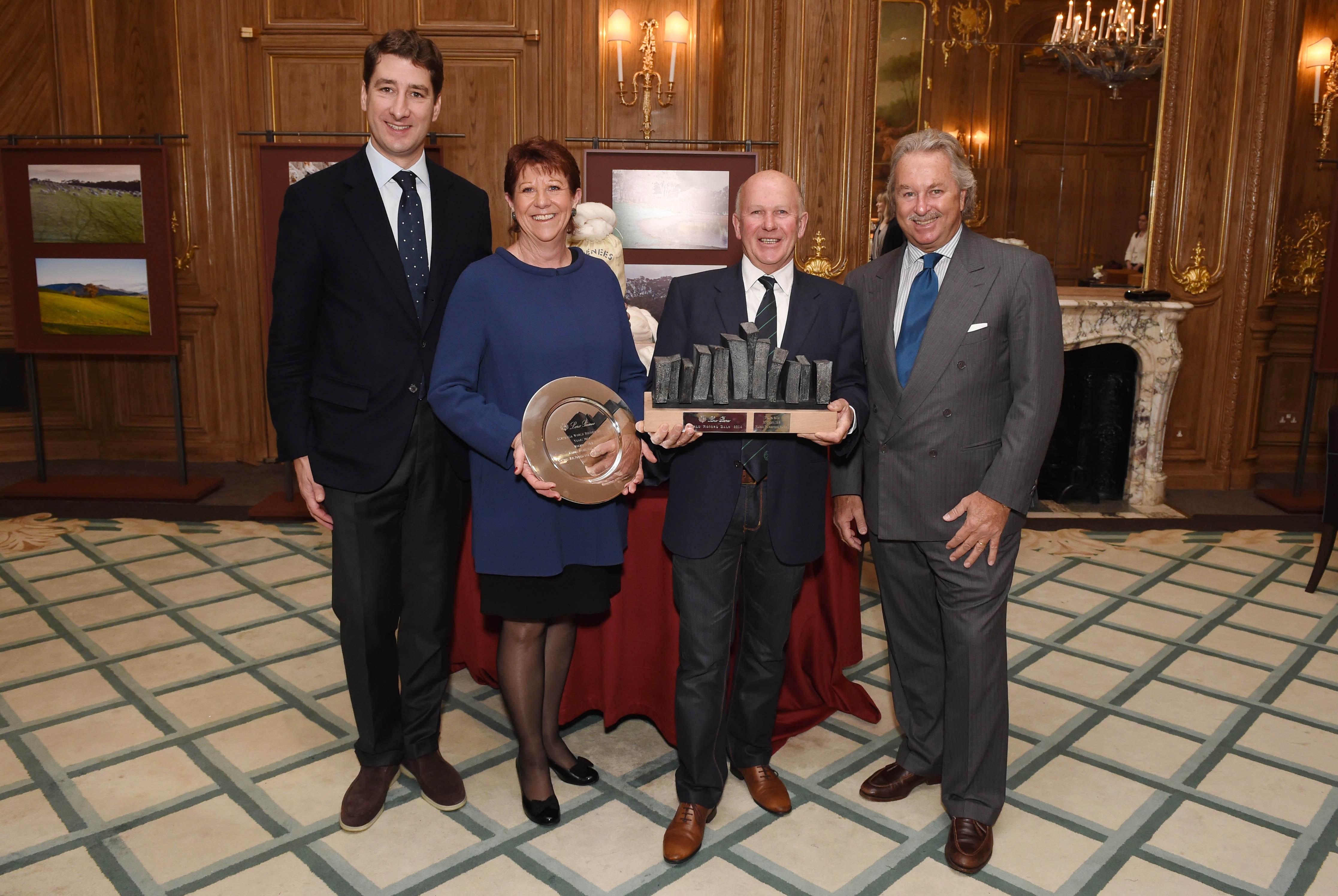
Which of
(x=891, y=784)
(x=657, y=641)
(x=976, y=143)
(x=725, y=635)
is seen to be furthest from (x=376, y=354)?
(x=976, y=143)

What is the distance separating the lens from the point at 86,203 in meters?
6.24

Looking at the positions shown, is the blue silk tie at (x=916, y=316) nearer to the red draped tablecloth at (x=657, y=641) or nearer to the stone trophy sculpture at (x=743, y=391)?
the stone trophy sculpture at (x=743, y=391)

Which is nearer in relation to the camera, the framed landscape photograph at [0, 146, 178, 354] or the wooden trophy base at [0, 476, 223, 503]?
the framed landscape photograph at [0, 146, 178, 354]

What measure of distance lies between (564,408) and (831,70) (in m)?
4.77

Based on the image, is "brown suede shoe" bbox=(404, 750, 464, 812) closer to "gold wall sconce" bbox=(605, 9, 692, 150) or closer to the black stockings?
the black stockings

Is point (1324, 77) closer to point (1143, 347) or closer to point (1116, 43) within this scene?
point (1116, 43)

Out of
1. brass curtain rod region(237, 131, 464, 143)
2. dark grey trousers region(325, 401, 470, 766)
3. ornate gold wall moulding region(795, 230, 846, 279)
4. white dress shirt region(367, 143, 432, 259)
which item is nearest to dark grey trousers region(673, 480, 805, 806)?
dark grey trousers region(325, 401, 470, 766)

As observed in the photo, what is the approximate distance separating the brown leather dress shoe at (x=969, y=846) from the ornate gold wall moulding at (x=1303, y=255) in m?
5.91

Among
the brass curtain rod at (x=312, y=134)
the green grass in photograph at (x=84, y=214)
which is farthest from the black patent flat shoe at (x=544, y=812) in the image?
the green grass in photograph at (x=84, y=214)

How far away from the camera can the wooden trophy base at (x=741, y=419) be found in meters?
2.37

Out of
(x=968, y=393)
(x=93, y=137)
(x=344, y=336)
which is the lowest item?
(x=968, y=393)

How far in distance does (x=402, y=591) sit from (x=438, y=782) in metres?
0.60

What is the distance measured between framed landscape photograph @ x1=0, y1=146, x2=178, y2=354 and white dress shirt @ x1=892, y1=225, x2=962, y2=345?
17.1 feet

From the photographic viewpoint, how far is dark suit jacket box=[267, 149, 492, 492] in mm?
2559
